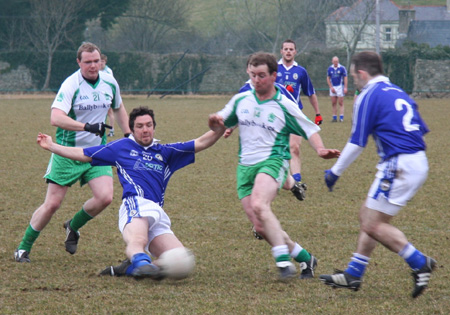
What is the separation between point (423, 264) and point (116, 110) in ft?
10.4

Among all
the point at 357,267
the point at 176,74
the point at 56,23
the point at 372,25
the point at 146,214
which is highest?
the point at 56,23

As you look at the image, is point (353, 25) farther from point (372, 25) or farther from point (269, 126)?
point (269, 126)

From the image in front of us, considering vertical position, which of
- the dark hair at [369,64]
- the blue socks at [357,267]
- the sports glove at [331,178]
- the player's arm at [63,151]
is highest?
the dark hair at [369,64]

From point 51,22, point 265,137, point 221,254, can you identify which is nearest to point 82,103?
point 265,137

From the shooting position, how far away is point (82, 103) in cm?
566

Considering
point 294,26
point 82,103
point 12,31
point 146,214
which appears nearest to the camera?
point 146,214

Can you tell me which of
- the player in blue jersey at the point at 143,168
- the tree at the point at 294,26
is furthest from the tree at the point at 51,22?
the player in blue jersey at the point at 143,168

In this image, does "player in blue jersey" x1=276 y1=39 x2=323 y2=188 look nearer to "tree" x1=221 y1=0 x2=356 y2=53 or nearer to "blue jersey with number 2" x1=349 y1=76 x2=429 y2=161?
"blue jersey with number 2" x1=349 y1=76 x2=429 y2=161

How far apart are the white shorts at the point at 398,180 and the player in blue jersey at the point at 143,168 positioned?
1473 mm

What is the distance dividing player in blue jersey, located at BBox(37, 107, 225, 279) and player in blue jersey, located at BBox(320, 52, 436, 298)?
1.29 metres

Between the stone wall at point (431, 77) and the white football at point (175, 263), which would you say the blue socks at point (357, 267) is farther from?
the stone wall at point (431, 77)

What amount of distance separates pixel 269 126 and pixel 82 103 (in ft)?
5.73

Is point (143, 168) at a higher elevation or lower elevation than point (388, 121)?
lower

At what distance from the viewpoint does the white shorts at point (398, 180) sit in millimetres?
4246
